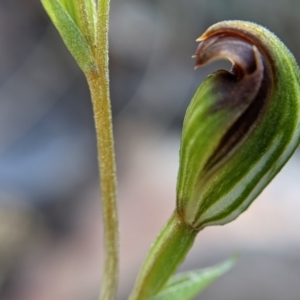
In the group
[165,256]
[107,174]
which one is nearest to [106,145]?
[107,174]

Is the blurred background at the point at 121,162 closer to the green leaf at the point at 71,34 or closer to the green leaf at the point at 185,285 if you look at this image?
the green leaf at the point at 185,285

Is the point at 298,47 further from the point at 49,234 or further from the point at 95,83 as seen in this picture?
the point at 95,83

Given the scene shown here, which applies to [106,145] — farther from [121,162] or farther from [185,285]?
[121,162]

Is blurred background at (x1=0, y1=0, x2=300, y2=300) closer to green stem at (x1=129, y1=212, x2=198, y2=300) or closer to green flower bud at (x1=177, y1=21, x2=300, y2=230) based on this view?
green stem at (x1=129, y1=212, x2=198, y2=300)

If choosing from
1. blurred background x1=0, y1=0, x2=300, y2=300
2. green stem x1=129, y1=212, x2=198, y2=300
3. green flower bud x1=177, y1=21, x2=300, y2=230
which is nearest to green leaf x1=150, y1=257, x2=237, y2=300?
green stem x1=129, y1=212, x2=198, y2=300

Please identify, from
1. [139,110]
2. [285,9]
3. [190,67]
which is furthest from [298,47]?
[139,110]

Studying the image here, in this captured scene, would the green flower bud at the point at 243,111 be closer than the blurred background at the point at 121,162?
Yes

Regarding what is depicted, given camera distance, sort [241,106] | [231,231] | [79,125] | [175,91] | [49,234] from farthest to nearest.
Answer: [175,91], [79,125], [49,234], [231,231], [241,106]

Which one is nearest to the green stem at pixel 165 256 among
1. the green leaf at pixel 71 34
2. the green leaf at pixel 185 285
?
the green leaf at pixel 185 285
